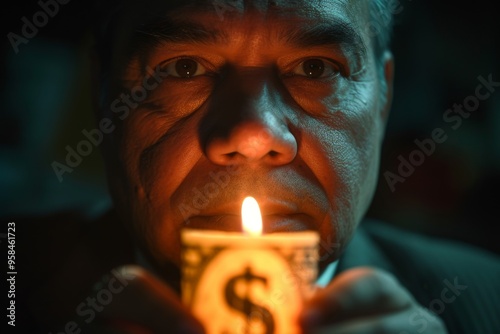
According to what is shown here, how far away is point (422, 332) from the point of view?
1.37 m

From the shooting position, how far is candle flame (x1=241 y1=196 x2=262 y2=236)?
132 centimetres

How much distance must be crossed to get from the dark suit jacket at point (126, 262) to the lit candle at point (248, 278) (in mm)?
1169

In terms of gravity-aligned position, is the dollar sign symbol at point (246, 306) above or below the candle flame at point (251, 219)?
below

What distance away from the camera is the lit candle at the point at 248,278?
1235 millimetres

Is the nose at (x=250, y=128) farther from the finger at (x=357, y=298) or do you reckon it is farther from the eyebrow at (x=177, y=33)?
the finger at (x=357, y=298)

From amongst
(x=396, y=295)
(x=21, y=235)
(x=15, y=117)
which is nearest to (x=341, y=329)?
(x=396, y=295)

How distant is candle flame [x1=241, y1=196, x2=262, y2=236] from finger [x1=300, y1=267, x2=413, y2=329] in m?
0.19

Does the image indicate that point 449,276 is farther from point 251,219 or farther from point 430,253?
point 251,219

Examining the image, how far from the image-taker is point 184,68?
1.89 m

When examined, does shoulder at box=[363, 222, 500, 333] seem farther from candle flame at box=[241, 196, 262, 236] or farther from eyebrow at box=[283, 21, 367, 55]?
candle flame at box=[241, 196, 262, 236]
